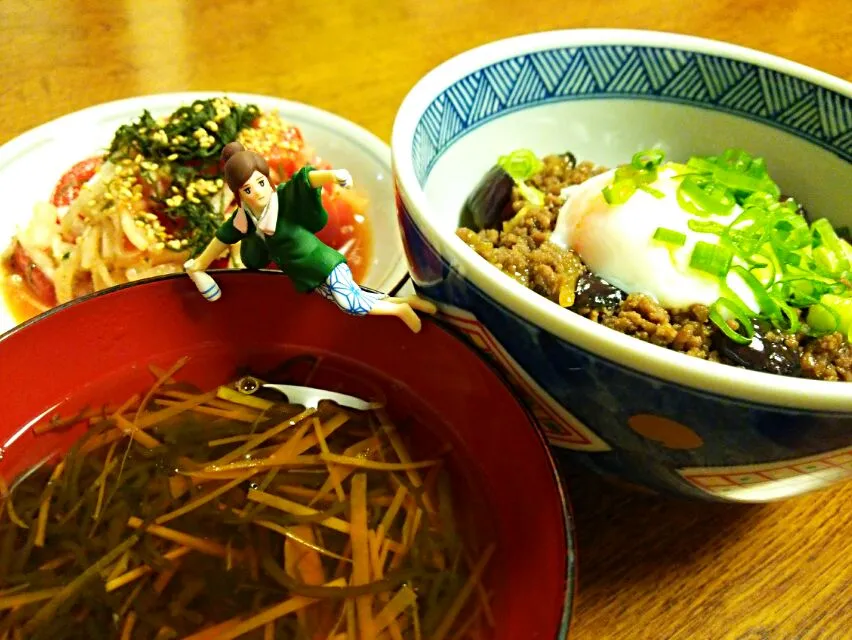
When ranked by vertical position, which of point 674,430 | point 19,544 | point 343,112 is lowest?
point 19,544

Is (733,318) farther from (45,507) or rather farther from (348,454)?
(45,507)

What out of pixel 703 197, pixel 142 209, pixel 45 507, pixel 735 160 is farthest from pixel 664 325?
pixel 142 209

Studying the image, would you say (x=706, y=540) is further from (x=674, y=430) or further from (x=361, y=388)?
(x=361, y=388)

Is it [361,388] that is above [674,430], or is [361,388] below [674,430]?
below

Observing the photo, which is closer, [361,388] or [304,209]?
[304,209]

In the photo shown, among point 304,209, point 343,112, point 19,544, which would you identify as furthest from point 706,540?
point 343,112

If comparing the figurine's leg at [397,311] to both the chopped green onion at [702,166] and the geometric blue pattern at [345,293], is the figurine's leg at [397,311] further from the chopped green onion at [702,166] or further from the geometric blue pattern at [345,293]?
the chopped green onion at [702,166]

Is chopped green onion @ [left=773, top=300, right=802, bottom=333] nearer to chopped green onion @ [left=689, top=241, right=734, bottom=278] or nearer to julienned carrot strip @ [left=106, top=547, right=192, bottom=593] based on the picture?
chopped green onion @ [left=689, top=241, right=734, bottom=278]
